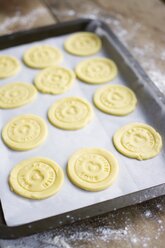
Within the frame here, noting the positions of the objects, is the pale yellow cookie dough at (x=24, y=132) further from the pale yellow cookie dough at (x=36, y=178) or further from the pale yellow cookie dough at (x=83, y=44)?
the pale yellow cookie dough at (x=83, y=44)

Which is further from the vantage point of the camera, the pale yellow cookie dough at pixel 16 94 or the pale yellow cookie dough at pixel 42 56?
the pale yellow cookie dough at pixel 42 56

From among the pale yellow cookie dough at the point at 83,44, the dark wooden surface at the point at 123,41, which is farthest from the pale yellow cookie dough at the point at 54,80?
the dark wooden surface at the point at 123,41

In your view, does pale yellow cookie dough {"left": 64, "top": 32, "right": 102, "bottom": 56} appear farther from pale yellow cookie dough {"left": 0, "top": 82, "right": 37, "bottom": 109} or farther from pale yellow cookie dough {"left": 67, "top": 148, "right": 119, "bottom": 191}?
pale yellow cookie dough {"left": 67, "top": 148, "right": 119, "bottom": 191}

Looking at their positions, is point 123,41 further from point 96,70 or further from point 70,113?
point 70,113

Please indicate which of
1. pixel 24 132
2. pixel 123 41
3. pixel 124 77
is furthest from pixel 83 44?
pixel 24 132

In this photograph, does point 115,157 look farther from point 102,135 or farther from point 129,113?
point 129,113

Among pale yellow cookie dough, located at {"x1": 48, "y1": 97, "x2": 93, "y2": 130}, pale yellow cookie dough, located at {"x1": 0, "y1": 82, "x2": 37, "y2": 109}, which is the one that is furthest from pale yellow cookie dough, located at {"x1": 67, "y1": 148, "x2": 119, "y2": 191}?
pale yellow cookie dough, located at {"x1": 0, "y1": 82, "x2": 37, "y2": 109}
